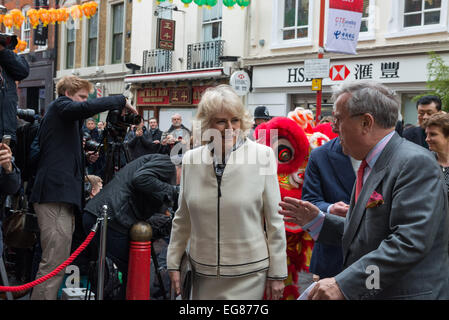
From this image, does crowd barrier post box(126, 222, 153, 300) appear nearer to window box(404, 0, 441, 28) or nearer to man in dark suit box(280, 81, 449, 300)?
man in dark suit box(280, 81, 449, 300)

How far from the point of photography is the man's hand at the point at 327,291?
2047mm

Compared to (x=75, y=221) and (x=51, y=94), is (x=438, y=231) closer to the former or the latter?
(x=75, y=221)

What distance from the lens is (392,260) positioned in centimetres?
197

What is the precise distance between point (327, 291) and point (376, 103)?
0.81m

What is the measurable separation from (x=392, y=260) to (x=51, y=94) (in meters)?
27.2

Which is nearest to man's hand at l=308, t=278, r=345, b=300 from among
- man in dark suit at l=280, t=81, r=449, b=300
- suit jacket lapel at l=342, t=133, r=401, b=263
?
man in dark suit at l=280, t=81, r=449, b=300

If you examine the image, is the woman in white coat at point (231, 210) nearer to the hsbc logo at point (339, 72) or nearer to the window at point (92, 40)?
the hsbc logo at point (339, 72)

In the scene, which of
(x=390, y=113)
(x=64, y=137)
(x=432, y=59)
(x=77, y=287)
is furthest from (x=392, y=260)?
(x=432, y=59)

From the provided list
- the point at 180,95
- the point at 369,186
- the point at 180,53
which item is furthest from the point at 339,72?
the point at 369,186

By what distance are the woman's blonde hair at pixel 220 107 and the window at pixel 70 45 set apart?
24550 millimetres

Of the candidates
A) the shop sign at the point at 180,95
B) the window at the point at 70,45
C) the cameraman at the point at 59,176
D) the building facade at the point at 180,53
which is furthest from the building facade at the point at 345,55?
the window at the point at 70,45

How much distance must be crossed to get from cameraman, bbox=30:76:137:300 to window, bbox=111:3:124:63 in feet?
64.4

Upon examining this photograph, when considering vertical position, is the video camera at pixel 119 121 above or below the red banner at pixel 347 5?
below
